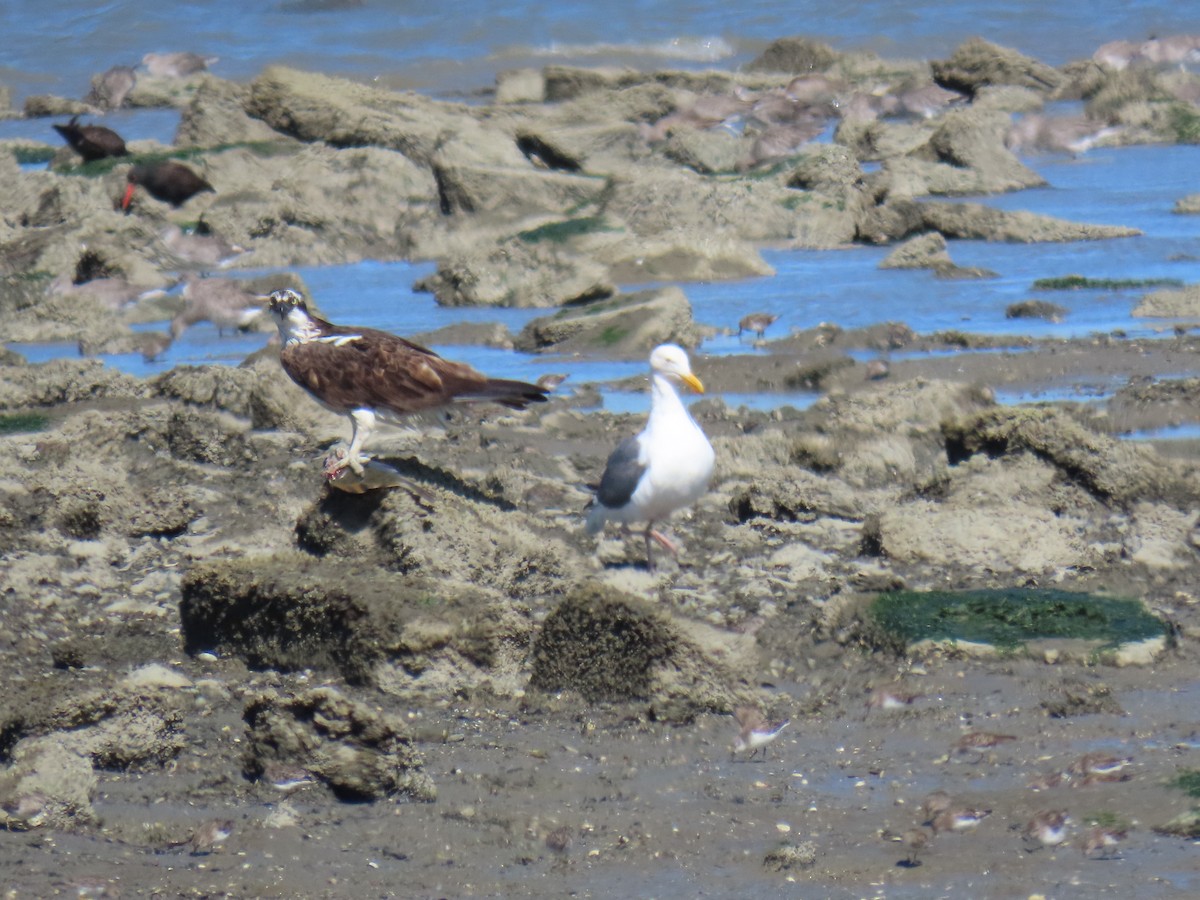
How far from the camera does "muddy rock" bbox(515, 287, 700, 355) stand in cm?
1027

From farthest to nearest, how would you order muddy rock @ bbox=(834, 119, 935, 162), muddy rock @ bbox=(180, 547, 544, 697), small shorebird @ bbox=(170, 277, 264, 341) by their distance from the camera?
1. muddy rock @ bbox=(834, 119, 935, 162)
2. small shorebird @ bbox=(170, 277, 264, 341)
3. muddy rock @ bbox=(180, 547, 544, 697)

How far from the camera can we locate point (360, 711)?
477 centimetres

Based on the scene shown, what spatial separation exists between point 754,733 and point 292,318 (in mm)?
3585

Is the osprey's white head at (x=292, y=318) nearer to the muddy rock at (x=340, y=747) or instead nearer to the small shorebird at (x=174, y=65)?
the muddy rock at (x=340, y=747)

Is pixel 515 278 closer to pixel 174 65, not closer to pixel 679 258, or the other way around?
pixel 679 258

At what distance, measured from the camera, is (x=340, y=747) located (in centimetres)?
470

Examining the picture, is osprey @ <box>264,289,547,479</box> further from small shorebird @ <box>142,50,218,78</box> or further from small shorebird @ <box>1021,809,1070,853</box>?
small shorebird @ <box>142,50,218,78</box>

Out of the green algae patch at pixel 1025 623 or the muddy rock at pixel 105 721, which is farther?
the green algae patch at pixel 1025 623

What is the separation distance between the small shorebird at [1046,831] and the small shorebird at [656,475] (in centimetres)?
246

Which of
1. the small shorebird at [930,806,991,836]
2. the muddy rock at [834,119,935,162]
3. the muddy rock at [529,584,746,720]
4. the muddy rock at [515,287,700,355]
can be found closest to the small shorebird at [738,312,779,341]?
the muddy rock at [515,287,700,355]

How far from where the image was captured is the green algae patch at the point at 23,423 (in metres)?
8.61

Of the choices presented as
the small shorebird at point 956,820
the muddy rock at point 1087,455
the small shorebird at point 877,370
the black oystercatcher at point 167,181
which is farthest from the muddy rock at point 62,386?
the black oystercatcher at point 167,181

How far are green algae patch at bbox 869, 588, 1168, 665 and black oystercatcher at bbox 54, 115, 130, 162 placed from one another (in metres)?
13.3

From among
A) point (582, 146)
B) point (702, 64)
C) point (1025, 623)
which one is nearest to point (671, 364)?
point (1025, 623)
